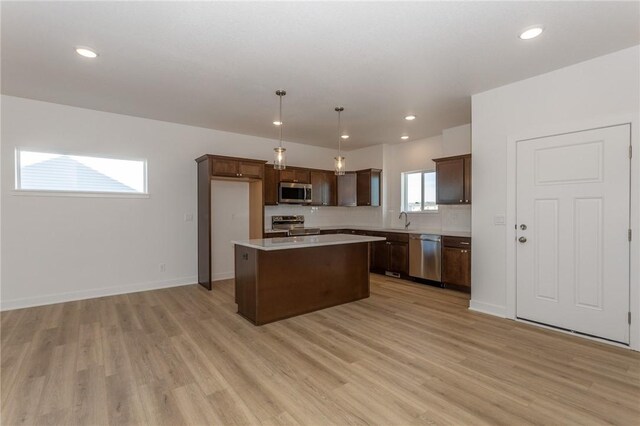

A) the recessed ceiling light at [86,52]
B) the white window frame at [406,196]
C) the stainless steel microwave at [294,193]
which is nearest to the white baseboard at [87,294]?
the stainless steel microwave at [294,193]

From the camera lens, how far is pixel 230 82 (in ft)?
11.8

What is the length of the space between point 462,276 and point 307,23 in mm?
4117

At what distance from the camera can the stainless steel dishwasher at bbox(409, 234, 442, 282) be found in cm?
518

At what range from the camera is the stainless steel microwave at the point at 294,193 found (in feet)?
20.4

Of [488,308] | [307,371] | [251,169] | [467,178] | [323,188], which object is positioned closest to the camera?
[307,371]

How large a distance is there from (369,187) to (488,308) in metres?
3.54

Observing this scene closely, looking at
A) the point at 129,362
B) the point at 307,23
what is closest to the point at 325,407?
the point at 129,362

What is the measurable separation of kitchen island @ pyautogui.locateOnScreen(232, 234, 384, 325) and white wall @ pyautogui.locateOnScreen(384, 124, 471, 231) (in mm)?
2150

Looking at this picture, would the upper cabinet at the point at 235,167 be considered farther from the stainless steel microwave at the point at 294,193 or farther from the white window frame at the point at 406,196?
the white window frame at the point at 406,196

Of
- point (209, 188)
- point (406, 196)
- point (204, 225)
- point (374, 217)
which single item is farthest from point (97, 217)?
point (406, 196)

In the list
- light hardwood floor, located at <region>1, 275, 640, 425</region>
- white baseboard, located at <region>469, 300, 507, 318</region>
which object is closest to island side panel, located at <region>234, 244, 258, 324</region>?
light hardwood floor, located at <region>1, 275, 640, 425</region>

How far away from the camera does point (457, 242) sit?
16.1 ft

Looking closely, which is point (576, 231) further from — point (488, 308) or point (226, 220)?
point (226, 220)

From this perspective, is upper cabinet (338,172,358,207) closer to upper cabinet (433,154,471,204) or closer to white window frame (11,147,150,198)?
upper cabinet (433,154,471,204)
